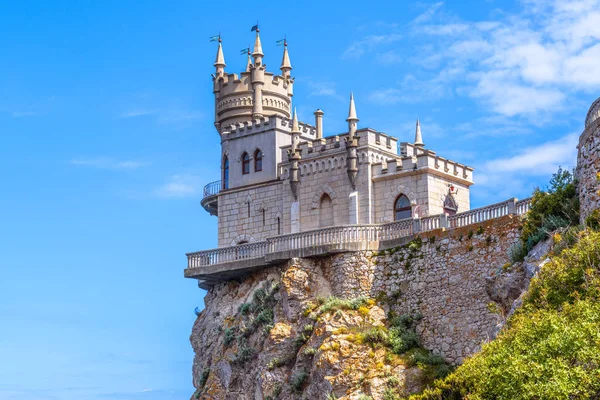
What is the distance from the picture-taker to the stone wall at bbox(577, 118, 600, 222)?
34312 mm

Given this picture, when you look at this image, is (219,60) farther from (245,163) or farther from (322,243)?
(322,243)

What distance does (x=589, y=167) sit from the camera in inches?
1378

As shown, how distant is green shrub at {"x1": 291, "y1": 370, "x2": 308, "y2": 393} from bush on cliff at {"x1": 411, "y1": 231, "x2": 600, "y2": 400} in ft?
32.2

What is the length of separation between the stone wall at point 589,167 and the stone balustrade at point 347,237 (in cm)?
502

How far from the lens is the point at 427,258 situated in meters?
43.2

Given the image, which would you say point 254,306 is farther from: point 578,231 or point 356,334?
point 578,231

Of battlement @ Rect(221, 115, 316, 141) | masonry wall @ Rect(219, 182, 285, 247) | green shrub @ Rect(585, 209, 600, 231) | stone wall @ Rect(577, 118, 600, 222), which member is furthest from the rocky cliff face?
battlement @ Rect(221, 115, 316, 141)

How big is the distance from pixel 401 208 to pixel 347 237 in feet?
12.8

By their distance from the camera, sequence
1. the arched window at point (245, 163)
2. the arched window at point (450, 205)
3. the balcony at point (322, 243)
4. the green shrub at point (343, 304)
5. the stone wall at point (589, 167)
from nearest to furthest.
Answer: the stone wall at point (589, 167)
the balcony at point (322, 243)
the green shrub at point (343, 304)
the arched window at point (450, 205)
the arched window at point (245, 163)

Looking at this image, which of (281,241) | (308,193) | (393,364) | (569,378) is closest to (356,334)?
(393,364)

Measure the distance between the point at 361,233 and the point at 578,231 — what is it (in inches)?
510

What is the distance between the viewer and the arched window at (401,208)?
48.4 meters

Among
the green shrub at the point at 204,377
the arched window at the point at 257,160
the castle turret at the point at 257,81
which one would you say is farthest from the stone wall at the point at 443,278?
the castle turret at the point at 257,81

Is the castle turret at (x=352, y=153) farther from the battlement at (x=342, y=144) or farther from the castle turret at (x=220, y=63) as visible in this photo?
the castle turret at (x=220, y=63)
